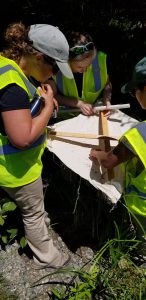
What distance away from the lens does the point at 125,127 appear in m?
2.81

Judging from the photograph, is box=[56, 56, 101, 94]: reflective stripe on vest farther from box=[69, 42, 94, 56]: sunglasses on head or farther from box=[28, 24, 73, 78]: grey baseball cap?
box=[28, 24, 73, 78]: grey baseball cap

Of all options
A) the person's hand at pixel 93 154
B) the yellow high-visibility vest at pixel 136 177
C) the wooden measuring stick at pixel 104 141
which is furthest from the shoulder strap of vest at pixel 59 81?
the yellow high-visibility vest at pixel 136 177

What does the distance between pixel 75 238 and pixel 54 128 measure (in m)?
0.81

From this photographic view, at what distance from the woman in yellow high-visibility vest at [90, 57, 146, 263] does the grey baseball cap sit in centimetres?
35

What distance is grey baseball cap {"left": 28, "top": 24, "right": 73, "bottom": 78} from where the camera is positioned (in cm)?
205

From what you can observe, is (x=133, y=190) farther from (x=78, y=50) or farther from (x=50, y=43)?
(x=78, y=50)

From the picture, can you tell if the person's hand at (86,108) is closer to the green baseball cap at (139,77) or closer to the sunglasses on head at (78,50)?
the sunglasses on head at (78,50)

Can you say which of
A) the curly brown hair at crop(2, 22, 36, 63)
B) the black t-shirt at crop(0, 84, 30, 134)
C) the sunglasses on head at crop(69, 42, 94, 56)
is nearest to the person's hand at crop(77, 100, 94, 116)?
the sunglasses on head at crop(69, 42, 94, 56)

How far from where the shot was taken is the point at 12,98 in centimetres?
187

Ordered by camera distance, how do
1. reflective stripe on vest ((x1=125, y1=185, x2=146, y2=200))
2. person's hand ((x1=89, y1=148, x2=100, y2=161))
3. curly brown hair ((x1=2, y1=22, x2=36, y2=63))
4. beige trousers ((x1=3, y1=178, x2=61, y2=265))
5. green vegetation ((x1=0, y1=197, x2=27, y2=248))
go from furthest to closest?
green vegetation ((x1=0, y1=197, x2=27, y2=248)), person's hand ((x1=89, y1=148, x2=100, y2=161)), beige trousers ((x1=3, y1=178, x2=61, y2=265)), reflective stripe on vest ((x1=125, y1=185, x2=146, y2=200)), curly brown hair ((x1=2, y1=22, x2=36, y2=63))

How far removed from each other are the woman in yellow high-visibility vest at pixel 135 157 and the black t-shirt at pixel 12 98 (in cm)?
52

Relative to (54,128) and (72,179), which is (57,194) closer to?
(72,179)

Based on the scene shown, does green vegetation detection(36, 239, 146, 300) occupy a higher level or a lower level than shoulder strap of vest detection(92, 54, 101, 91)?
lower

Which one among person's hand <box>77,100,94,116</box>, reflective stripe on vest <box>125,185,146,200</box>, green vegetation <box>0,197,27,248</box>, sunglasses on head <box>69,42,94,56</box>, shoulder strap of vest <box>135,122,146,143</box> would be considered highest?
sunglasses on head <box>69,42,94,56</box>
